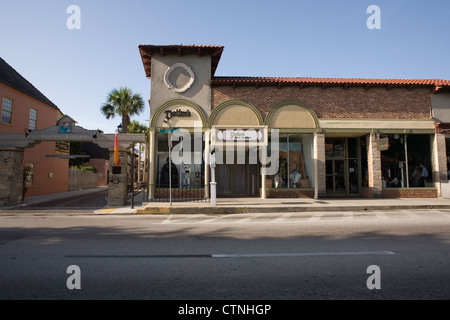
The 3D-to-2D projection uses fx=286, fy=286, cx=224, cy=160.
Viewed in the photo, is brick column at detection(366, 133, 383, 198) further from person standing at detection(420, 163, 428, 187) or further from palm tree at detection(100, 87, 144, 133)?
palm tree at detection(100, 87, 144, 133)

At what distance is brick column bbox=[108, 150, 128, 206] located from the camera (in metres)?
13.6

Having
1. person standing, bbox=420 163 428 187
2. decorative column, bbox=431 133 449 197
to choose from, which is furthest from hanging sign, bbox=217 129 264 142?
decorative column, bbox=431 133 449 197

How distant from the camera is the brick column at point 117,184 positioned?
44.6ft

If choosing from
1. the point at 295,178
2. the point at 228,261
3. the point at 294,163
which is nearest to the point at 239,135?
the point at 294,163

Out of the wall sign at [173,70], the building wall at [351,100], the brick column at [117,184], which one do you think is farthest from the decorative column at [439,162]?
the brick column at [117,184]

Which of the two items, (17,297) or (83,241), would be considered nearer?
(17,297)

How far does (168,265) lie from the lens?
4.48 meters

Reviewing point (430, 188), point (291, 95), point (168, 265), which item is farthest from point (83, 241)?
Answer: point (430, 188)

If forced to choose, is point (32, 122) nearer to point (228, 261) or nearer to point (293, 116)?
point (293, 116)

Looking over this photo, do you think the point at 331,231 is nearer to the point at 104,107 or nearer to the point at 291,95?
the point at 291,95

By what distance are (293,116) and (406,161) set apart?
6980 mm

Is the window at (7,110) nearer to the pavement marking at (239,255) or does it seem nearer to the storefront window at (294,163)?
the storefront window at (294,163)

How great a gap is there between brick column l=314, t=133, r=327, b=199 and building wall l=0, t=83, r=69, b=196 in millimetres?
18111

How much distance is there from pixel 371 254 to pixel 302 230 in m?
2.50
